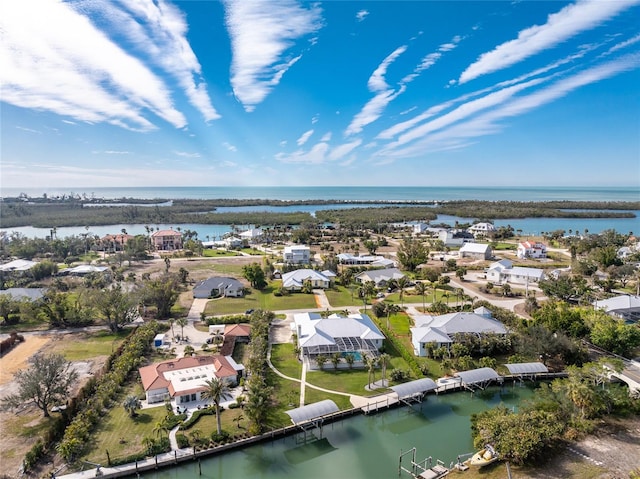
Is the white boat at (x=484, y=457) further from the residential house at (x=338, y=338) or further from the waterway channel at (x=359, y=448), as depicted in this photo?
the residential house at (x=338, y=338)

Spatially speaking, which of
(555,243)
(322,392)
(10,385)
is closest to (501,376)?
(322,392)

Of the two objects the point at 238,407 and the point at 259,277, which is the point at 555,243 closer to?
the point at 259,277

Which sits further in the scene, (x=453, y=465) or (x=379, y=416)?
(x=379, y=416)

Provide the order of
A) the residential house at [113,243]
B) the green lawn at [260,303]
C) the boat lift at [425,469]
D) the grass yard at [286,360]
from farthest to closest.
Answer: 1. the residential house at [113,243]
2. the green lawn at [260,303]
3. the grass yard at [286,360]
4. the boat lift at [425,469]

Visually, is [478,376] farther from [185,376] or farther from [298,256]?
[298,256]

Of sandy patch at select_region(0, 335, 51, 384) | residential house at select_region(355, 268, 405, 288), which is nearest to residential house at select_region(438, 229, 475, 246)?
residential house at select_region(355, 268, 405, 288)

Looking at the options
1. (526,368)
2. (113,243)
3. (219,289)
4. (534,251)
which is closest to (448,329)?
(526,368)

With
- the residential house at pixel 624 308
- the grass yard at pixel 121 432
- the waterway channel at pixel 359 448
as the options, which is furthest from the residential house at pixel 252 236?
the waterway channel at pixel 359 448
